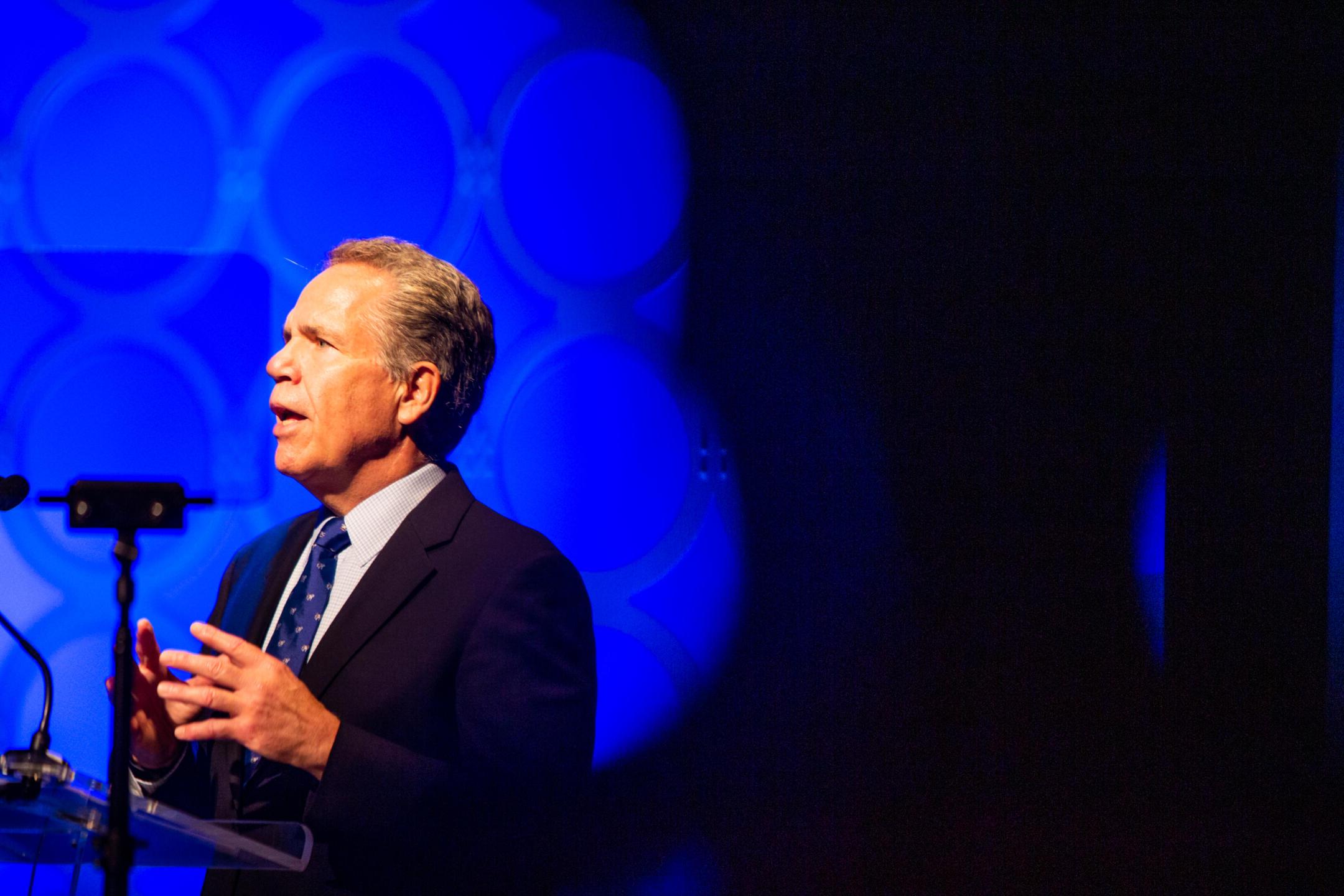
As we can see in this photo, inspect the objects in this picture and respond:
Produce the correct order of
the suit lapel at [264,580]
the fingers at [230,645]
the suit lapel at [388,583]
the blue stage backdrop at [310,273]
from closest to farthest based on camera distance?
the fingers at [230,645], the suit lapel at [388,583], the suit lapel at [264,580], the blue stage backdrop at [310,273]

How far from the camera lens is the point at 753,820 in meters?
2.58

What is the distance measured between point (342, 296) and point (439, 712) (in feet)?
2.53

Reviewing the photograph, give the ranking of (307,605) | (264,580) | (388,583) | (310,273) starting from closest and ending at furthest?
(388,583) → (307,605) → (264,580) → (310,273)

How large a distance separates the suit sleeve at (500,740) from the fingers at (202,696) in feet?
0.55

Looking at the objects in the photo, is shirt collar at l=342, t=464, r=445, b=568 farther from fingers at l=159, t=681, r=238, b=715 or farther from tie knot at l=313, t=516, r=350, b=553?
fingers at l=159, t=681, r=238, b=715

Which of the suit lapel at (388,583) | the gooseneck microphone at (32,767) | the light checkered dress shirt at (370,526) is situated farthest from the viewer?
the light checkered dress shirt at (370,526)

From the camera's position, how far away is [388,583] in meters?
1.85

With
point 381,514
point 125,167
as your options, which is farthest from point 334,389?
point 125,167

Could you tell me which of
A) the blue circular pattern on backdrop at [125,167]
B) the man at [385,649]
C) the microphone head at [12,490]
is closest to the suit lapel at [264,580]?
the man at [385,649]

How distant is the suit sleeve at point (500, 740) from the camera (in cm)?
162

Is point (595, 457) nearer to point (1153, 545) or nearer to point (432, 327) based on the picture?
point (432, 327)

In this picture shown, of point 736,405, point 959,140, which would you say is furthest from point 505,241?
point 959,140

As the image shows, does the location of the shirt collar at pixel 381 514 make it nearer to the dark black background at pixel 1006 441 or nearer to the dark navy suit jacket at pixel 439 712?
the dark navy suit jacket at pixel 439 712

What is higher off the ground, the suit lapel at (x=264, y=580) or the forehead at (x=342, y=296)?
the forehead at (x=342, y=296)
